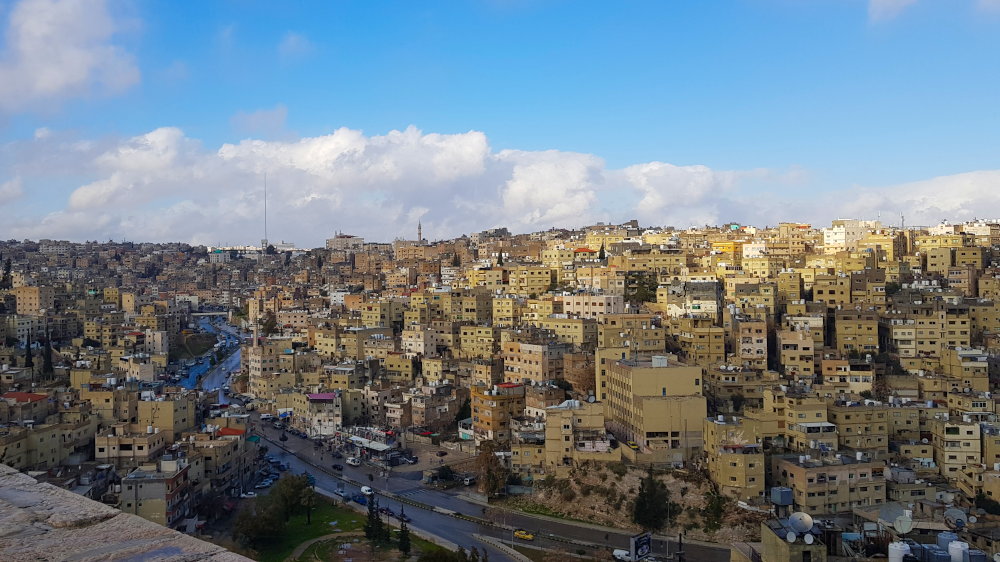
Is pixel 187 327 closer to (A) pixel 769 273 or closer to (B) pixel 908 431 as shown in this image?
(A) pixel 769 273

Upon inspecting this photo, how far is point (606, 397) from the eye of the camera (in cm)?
1769

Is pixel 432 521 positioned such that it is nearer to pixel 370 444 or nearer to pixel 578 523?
pixel 578 523

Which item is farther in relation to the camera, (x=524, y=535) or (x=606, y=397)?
(x=606, y=397)

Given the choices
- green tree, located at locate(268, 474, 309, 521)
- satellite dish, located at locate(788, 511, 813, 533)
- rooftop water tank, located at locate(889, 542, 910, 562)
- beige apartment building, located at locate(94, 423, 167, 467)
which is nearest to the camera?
rooftop water tank, located at locate(889, 542, 910, 562)

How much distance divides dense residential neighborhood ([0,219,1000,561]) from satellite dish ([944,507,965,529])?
88 mm

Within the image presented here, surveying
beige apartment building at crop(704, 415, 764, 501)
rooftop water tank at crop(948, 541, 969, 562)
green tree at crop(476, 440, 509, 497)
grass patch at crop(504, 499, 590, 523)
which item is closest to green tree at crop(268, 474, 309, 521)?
green tree at crop(476, 440, 509, 497)

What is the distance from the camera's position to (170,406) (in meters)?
16.6

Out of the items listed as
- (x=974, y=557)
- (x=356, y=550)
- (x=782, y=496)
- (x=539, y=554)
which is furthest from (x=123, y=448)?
(x=974, y=557)

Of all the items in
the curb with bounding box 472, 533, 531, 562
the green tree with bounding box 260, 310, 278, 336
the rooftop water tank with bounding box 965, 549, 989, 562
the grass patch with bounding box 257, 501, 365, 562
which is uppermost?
the green tree with bounding box 260, 310, 278, 336

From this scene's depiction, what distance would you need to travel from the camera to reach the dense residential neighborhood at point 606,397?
13.4 metres

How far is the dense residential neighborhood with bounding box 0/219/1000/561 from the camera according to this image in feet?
43.8

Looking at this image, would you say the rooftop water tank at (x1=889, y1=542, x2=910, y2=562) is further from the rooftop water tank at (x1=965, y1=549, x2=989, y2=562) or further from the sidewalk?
the sidewalk

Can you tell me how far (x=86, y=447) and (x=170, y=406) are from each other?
161 centimetres

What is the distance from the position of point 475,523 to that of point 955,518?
7028 mm
